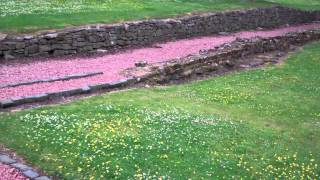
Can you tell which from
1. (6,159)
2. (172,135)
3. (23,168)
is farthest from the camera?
(172,135)

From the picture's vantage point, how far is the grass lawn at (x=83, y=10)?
2669 centimetres

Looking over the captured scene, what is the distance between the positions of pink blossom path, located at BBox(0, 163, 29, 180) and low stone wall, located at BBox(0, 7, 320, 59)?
12.4m

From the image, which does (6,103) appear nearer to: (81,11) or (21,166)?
(21,166)

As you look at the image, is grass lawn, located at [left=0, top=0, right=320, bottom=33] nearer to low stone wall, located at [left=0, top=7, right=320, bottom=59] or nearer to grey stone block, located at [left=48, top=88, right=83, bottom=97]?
low stone wall, located at [left=0, top=7, right=320, bottom=59]

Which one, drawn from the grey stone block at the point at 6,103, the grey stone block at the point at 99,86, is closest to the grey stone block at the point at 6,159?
the grey stone block at the point at 6,103

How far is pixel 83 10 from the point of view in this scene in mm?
32094

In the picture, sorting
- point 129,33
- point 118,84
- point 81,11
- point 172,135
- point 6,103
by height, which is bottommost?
point 172,135

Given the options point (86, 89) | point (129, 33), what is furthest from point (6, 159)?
point (129, 33)

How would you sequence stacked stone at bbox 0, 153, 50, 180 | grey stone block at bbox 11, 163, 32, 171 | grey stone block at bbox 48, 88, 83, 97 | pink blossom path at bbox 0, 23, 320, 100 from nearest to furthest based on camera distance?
stacked stone at bbox 0, 153, 50, 180 → grey stone block at bbox 11, 163, 32, 171 → grey stone block at bbox 48, 88, 83, 97 → pink blossom path at bbox 0, 23, 320, 100

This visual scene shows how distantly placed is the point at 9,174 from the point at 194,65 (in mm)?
14184

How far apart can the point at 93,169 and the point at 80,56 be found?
14.6 metres

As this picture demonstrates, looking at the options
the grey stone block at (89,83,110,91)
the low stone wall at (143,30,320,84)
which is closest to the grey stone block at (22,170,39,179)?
the grey stone block at (89,83,110,91)

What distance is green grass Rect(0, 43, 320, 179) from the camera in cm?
1256

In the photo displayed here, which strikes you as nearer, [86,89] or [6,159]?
[6,159]
